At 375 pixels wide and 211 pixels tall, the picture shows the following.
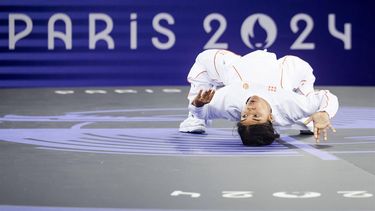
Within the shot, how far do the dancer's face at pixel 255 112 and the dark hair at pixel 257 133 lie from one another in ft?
0.16

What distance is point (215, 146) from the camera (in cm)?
A: 614

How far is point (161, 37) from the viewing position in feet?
37.3

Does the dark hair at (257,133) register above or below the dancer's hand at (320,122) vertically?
below

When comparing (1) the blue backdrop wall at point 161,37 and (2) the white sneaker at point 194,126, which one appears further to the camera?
(1) the blue backdrop wall at point 161,37

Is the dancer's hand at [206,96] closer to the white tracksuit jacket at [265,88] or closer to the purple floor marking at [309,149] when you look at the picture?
the white tracksuit jacket at [265,88]

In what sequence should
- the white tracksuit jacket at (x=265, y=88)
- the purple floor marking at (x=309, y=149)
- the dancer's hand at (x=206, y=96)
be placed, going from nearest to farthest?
the purple floor marking at (x=309, y=149), the dancer's hand at (x=206, y=96), the white tracksuit jacket at (x=265, y=88)

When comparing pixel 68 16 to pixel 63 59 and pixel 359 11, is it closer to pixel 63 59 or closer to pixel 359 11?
pixel 63 59

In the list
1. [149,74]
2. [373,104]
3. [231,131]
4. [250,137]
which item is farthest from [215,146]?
[149,74]

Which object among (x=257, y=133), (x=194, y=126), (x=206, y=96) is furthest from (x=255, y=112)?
(x=194, y=126)

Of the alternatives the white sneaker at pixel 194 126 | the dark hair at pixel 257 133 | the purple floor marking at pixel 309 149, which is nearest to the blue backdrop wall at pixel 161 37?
the white sneaker at pixel 194 126

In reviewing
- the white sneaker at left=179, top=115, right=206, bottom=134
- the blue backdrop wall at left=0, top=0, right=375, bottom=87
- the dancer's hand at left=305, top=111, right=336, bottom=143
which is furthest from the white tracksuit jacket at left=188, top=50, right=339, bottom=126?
the blue backdrop wall at left=0, top=0, right=375, bottom=87

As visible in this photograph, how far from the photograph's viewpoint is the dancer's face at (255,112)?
577 cm

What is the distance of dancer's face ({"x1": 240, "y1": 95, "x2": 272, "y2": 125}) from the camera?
5.77 metres

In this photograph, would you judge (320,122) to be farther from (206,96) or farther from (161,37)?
(161,37)
